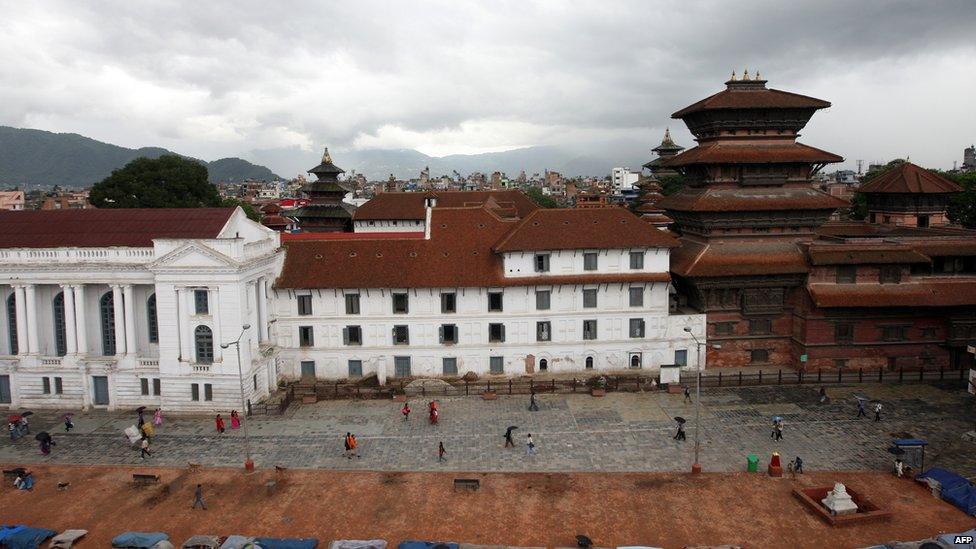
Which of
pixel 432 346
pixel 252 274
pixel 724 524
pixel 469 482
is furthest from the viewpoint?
pixel 432 346

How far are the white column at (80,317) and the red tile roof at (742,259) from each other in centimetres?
3911

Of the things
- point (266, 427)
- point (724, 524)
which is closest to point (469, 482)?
point (724, 524)

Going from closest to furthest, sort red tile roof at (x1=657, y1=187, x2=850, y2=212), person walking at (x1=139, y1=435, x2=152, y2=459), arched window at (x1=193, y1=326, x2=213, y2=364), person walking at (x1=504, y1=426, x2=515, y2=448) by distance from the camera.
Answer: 1. person walking at (x1=139, y1=435, x2=152, y2=459)
2. person walking at (x1=504, y1=426, x2=515, y2=448)
3. arched window at (x1=193, y1=326, x2=213, y2=364)
4. red tile roof at (x1=657, y1=187, x2=850, y2=212)

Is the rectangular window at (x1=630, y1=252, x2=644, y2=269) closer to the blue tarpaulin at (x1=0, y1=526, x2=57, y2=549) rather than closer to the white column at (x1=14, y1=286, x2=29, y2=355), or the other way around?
the blue tarpaulin at (x1=0, y1=526, x2=57, y2=549)

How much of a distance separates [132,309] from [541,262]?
26.2 metres

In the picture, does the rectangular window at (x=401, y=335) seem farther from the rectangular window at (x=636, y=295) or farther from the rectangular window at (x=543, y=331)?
the rectangular window at (x=636, y=295)

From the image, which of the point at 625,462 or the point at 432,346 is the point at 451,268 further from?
the point at 625,462

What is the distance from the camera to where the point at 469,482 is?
1169 inches

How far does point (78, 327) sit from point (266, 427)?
46.9ft

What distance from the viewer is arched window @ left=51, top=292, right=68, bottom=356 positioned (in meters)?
42.3

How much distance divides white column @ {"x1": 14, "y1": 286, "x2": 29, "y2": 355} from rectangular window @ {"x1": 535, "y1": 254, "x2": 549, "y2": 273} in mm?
32539

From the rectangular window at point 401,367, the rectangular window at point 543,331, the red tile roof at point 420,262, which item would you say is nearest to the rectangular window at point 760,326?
the red tile roof at point 420,262

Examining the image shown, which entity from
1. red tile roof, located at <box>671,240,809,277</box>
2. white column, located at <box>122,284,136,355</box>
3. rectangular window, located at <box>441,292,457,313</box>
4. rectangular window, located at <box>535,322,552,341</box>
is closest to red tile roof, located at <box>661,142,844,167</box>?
red tile roof, located at <box>671,240,809,277</box>

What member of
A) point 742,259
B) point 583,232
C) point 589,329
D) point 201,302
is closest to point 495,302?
point 589,329
